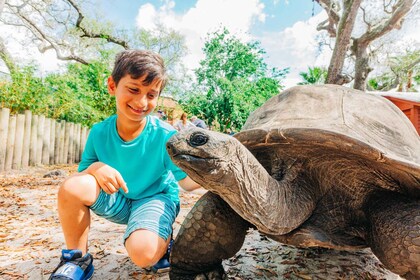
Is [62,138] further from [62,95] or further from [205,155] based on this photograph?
[205,155]

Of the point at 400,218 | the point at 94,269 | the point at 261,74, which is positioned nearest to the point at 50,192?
the point at 94,269

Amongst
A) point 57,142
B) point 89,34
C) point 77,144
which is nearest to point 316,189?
point 57,142

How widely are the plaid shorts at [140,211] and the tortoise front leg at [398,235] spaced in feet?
3.64

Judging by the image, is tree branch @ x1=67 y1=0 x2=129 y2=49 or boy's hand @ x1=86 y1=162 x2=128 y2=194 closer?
boy's hand @ x1=86 y1=162 x2=128 y2=194

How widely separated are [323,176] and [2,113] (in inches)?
272

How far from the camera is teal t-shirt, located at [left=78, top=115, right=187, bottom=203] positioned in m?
1.87

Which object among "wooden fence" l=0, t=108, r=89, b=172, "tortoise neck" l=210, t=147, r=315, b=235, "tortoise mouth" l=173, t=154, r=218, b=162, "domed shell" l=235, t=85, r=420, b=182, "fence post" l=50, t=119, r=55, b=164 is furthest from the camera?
"fence post" l=50, t=119, r=55, b=164

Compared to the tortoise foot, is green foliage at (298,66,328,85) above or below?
above

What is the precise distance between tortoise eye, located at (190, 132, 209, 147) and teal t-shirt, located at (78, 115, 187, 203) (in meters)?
0.71

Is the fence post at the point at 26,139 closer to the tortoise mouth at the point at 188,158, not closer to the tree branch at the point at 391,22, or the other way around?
the tortoise mouth at the point at 188,158

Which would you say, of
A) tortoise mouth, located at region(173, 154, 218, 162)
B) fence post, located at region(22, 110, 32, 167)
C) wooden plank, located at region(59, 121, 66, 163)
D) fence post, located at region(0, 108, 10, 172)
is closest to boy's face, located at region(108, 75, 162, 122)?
tortoise mouth, located at region(173, 154, 218, 162)

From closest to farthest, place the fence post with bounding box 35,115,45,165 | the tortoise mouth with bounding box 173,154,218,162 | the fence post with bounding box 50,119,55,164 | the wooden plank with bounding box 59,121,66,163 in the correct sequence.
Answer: the tortoise mouth with bounding box 173,154,218,162, the fence post with bounding box 35,115,45,165, the fence post with bounding box 50,119,55,164, the wooden plank with bounding box 59,121,66,163

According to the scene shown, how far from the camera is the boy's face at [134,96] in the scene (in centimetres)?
174

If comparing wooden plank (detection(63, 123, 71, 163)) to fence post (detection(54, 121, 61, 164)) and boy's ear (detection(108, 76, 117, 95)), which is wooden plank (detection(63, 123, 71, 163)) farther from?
boy's ear (detection(108, 76, 117, 95))
